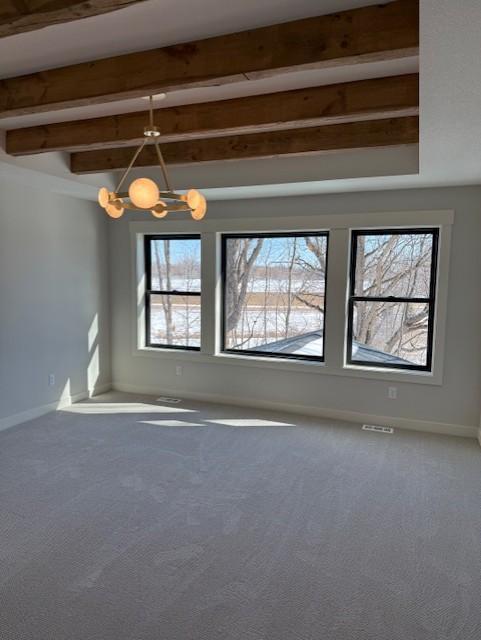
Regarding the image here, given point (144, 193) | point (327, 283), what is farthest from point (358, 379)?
point (144, 193)

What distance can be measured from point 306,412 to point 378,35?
382 centimetres

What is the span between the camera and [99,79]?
242 centimetres

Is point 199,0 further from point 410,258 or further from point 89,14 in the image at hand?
point 410,258

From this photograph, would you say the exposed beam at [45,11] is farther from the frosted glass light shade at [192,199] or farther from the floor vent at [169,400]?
the floor vent at [169,400]

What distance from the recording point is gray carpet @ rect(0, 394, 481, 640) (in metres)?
2.02

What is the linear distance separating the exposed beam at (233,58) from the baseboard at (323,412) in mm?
3574

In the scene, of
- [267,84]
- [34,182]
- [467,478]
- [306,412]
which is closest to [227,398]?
[306,412]

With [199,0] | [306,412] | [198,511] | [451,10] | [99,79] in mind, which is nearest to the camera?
[451,10]

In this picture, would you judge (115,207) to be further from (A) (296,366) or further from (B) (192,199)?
(A) (296,366)

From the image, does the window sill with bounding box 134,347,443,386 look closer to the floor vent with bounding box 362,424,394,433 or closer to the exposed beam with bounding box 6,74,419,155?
the floor vent with bounding box 362,424,394,433

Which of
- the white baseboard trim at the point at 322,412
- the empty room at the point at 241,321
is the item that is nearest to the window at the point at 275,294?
the empty room at the point at 241,321

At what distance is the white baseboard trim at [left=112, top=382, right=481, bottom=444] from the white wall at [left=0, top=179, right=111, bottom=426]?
2.35ft

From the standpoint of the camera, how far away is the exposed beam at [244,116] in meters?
2.59

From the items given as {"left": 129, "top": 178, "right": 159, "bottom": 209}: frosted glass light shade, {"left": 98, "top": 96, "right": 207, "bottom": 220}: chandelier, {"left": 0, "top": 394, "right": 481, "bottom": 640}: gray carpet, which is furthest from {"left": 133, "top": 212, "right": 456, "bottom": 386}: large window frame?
{"left": 129, "top": 178, "right": 159, "bottom": 209}: frosted glass light shade
